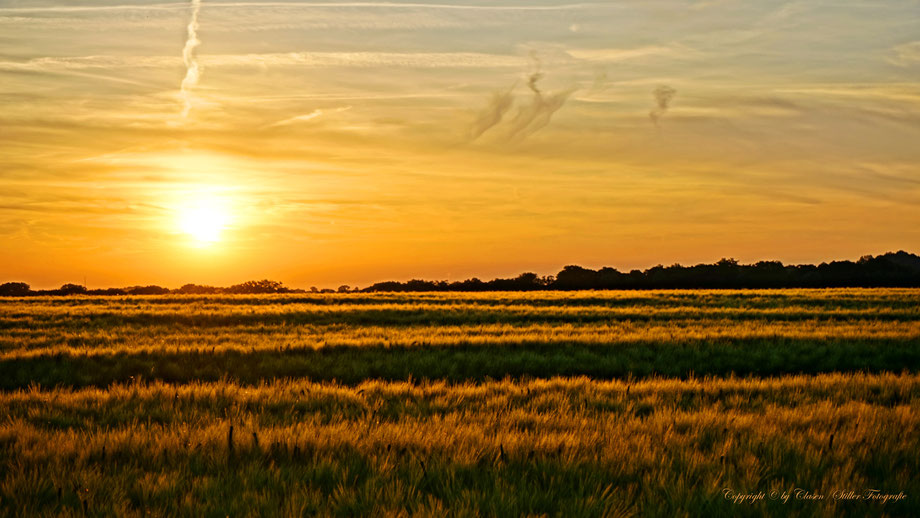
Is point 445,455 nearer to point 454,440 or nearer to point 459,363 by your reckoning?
point 454,440

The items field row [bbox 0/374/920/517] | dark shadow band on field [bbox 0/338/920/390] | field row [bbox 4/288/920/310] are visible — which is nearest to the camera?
field row [bbox 0/374/920/517]

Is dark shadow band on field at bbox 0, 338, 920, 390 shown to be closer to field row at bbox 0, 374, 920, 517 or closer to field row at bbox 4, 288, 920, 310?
field row at bbox 0, 374, 920, 517

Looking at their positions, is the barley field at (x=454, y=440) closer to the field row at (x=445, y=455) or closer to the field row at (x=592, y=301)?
the field row at (x=445, y=455)

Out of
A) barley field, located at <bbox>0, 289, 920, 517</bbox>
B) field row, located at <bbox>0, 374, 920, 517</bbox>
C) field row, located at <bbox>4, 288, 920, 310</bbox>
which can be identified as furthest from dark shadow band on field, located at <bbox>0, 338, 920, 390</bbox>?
field row, located at <bbox>4, 288, 920, 310</bbox>

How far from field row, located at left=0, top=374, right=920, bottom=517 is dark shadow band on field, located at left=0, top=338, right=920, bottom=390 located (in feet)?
22.5

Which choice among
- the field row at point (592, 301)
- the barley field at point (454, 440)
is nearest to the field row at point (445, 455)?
the barley field at point (454, 440)

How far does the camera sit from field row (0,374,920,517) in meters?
5.07

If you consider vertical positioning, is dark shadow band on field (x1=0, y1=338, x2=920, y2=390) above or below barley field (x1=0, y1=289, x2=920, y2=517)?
below

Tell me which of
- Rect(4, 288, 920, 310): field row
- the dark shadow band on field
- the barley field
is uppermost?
Rect(4, 288, 920, 310): field row

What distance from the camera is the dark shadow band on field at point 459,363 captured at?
1667cm

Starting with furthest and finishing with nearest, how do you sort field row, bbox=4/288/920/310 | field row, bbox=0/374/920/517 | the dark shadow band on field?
1. field row, bbox=4/288/920/310
2. the dark shadow band on field
3. field row, bbox=0/374/920/517

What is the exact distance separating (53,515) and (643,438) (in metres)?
4.77

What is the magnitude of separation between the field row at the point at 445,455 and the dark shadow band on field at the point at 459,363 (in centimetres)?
687

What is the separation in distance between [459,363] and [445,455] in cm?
1133
